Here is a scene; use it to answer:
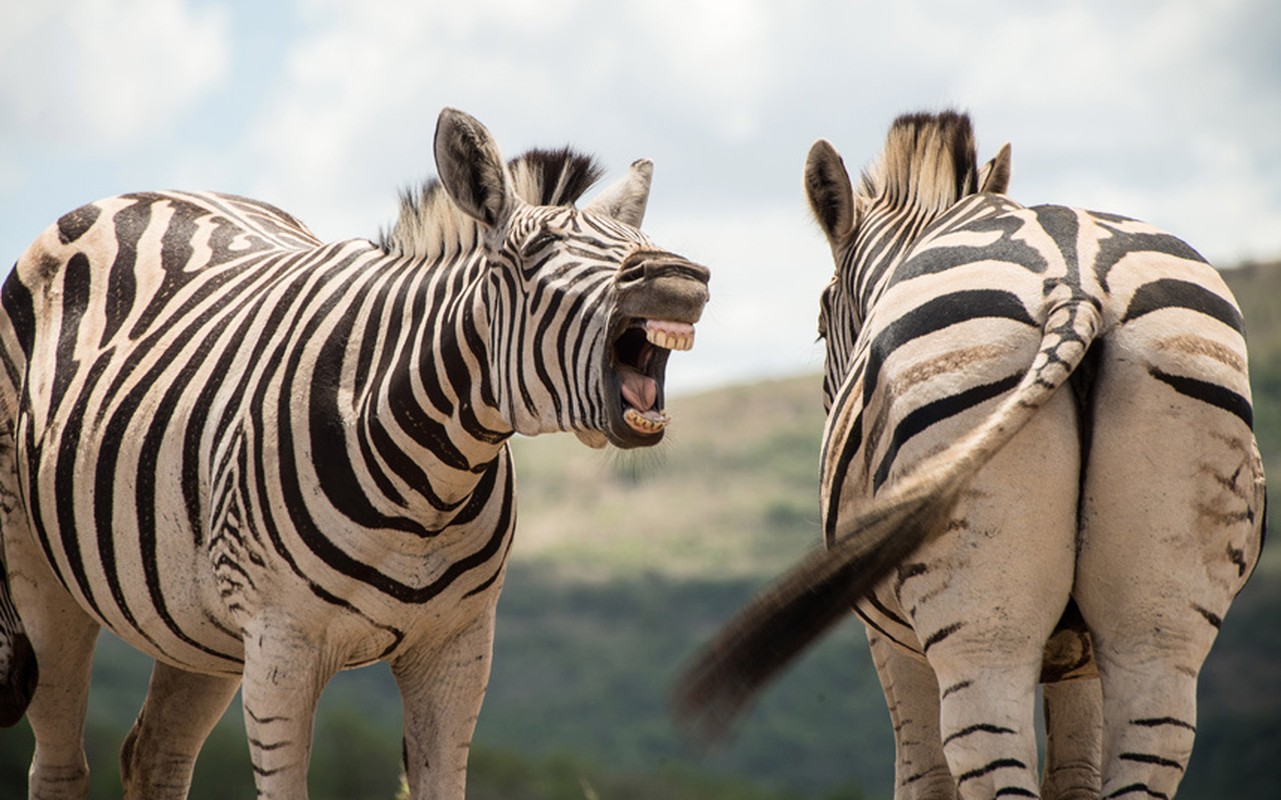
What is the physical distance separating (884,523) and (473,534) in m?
1.92

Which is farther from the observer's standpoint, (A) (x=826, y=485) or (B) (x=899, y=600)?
(A) (x=826, y=485)

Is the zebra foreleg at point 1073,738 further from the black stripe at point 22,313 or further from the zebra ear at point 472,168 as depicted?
the black stripe at point 22,313

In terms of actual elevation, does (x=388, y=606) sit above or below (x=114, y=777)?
above

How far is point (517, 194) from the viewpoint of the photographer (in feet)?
16.0

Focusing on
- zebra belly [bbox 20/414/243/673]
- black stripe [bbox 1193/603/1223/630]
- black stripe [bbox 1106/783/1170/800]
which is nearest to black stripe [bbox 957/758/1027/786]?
black stripe [bbox 1106/783/1170/800]

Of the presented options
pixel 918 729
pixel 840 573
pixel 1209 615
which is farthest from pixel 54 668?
pixel 1209 615

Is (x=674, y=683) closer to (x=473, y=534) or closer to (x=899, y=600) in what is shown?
(x=899, y=600)

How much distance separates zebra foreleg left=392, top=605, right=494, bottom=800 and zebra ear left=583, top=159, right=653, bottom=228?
63.0 inches

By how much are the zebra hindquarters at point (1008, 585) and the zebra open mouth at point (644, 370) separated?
38.2 inches

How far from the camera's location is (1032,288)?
3885 millimetres

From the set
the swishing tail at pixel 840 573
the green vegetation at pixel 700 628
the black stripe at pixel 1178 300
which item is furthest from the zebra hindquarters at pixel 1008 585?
the green vegetation at pixel 700 628

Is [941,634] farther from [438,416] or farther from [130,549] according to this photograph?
[130,549]

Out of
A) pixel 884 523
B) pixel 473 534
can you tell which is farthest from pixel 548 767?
pixel 884 523

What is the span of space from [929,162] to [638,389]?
1725 millimetres
